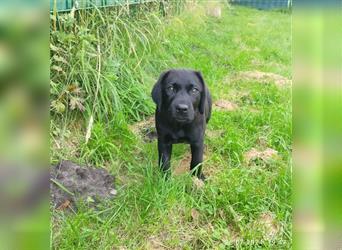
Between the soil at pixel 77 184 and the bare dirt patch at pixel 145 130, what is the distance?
0.68 meters

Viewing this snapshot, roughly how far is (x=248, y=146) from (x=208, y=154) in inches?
13.5

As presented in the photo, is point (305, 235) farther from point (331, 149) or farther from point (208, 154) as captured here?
point (208, 154)

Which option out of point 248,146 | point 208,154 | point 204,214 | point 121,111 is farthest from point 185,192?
point 121,111

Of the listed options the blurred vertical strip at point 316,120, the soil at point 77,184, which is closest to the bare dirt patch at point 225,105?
the soil at point 77,184

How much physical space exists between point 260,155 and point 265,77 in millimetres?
2332

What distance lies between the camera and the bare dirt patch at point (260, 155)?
329 cm

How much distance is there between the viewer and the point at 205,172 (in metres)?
3.20

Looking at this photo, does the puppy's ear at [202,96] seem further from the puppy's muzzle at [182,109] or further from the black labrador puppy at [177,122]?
the puppy's muzzle at [182,109]

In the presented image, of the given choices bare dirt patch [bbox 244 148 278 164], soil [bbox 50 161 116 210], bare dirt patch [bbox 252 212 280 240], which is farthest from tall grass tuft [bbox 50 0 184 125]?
bare dirt patch [bbox 252 212 280 240]

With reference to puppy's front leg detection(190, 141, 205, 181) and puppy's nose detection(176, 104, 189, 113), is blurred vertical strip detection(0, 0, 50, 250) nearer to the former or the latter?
puppy's nose detection(176, 104, 189, 113)

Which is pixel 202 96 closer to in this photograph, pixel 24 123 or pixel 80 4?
pixel 80 4

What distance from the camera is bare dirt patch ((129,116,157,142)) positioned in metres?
3.69

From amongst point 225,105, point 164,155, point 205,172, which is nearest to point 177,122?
point 164,155

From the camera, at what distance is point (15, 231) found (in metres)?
0.74
